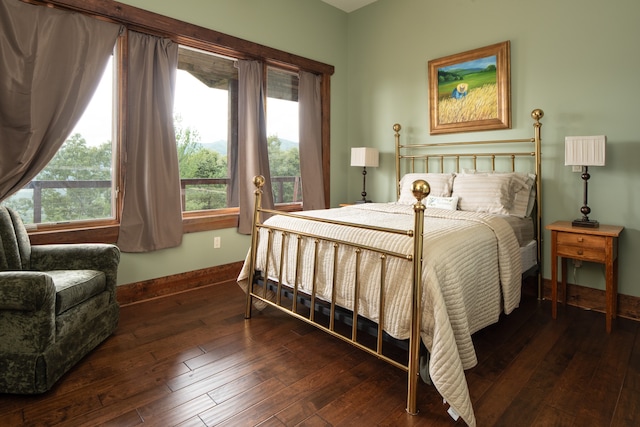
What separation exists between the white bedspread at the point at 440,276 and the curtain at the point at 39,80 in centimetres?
159

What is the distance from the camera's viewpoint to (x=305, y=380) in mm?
1886

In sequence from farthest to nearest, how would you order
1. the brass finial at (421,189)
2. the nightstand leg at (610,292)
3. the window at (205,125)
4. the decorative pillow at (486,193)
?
the window at (205,125) < the decorative pillow at (486,193) < the nightstand leg at (610,292) < the brass finial at (421,189)

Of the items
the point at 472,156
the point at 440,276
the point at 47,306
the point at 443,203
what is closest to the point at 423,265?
the point at 440,276

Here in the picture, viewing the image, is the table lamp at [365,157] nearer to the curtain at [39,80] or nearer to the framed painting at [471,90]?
the framed painting at [471,90]

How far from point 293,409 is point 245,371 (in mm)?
423

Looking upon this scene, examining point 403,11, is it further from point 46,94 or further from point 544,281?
point 46,94

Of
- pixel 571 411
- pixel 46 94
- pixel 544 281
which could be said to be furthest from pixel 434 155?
pixel 46 94

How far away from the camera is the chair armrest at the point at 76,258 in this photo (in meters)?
2.27

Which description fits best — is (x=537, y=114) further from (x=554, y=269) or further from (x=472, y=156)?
(x=554, y=269)

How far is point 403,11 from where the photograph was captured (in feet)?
13.2

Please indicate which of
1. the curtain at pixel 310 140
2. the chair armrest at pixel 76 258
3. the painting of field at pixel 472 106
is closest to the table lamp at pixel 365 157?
the curtain at pixel 310 140

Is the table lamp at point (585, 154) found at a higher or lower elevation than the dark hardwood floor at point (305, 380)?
higher

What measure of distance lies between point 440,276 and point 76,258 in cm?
214

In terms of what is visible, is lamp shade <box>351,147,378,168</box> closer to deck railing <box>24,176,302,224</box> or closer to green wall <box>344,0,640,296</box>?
green wall <box>344,0,640,296</box>
